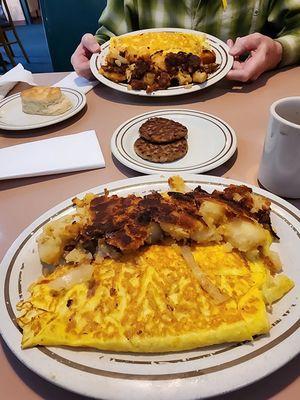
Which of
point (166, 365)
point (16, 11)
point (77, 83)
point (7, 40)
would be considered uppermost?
point (166, 365)

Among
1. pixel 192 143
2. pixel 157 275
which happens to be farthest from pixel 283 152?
pixel 157 275

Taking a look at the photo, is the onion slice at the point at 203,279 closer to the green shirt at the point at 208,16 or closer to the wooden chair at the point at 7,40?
the green shirt at the point at 208,16

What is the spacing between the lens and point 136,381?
0.72 m

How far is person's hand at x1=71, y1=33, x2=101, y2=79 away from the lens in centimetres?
215

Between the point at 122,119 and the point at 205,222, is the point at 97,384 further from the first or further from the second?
the point at 122,119

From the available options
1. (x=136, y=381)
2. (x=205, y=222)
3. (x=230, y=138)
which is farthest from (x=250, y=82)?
(x=136, y=381)

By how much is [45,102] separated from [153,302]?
1281mm

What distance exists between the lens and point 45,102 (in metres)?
1.81

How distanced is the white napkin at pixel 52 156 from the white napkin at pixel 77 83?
1.85ft

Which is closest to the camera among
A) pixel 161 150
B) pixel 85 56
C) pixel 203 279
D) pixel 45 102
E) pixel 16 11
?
pixel 203 279

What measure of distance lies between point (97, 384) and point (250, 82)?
68.2 inches

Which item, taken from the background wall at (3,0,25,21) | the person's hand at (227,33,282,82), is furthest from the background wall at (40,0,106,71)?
the background wall at (3,0,25,21)

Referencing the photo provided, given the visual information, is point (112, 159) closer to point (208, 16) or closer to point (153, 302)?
point (153, 302)

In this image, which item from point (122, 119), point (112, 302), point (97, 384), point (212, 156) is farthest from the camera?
point (122, 119)
